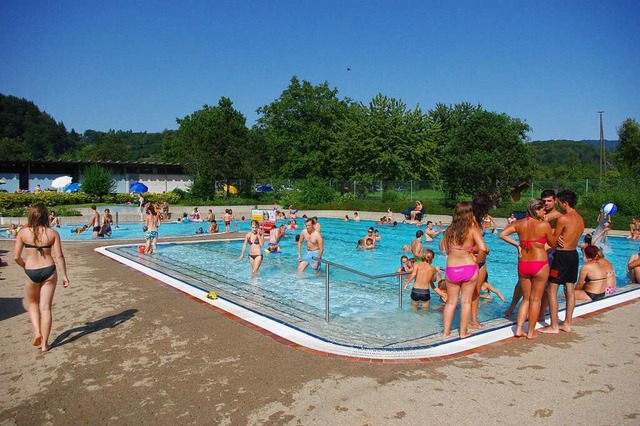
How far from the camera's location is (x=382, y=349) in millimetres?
5715

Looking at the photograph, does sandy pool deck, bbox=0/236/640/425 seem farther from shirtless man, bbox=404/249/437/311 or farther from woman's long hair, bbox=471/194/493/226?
shirtless man, bbox=404/249/437/311

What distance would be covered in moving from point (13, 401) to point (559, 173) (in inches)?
2893

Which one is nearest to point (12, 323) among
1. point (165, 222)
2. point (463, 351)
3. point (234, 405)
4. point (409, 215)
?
point (234, 405)

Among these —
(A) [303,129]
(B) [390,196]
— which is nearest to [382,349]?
(B) [390,196]

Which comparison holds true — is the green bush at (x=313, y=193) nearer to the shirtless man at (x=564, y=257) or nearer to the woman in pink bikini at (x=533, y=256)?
the shirtless man at (x=564, y=257)

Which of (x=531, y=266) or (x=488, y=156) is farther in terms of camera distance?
(x=488, y=156)

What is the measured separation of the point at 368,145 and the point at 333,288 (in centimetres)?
3384

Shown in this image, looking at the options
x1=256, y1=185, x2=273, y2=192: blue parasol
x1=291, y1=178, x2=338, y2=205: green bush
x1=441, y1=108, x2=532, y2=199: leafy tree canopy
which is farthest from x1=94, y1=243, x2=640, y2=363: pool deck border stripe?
x1=256, y1=185, x2=273, y2=192: blue parasol

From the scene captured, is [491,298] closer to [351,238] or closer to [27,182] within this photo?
[351,238]

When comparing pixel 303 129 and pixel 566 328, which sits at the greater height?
pixel 303 129

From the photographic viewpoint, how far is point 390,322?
752cm

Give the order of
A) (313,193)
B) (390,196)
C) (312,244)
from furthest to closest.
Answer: (313,193) < (390,196) < (312,244)

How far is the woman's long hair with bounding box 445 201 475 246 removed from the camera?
5.80m

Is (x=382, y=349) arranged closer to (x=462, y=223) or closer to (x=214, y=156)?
(x=462, y=223)
